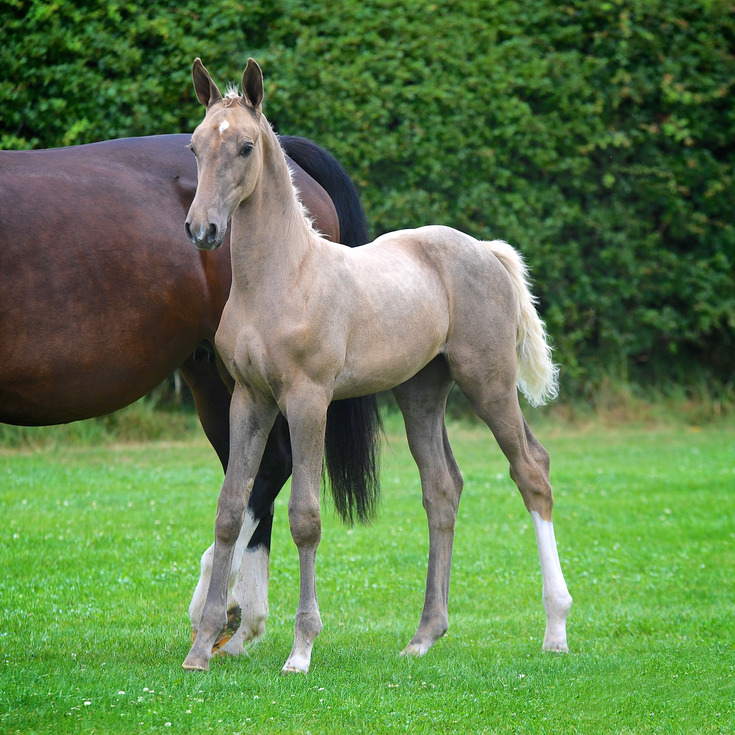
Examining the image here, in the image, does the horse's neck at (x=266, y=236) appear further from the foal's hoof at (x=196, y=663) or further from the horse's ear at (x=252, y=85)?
the foal's hoof at (x=196, y=663)

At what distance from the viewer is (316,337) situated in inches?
147

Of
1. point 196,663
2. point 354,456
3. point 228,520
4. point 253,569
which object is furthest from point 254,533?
point 196,663

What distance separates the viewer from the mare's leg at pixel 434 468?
4539 mm

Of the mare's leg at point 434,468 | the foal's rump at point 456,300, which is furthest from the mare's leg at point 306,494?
the mare's leg at point 434,468

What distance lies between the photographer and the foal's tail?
15.6 feet

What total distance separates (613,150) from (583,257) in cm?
137

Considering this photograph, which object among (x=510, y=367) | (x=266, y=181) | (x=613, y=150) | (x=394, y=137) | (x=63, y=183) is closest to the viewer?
(x=266, y=181)

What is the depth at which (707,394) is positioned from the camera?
12242 millimetres

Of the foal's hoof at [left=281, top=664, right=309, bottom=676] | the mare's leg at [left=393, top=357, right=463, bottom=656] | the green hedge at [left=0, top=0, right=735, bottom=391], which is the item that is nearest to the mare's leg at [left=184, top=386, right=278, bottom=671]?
the foal's hoof at [left=281, top=664, right=309, bottom=676]

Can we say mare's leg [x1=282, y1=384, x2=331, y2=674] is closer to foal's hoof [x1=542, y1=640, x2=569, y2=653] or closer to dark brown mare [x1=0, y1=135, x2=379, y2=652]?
dark brown mare [x1=0, y1=135, x2=379, y2=652]

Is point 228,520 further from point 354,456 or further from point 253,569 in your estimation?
point 354,456

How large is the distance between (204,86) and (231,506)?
173cm

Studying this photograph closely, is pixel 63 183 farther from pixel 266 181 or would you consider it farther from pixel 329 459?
pixel 329 459

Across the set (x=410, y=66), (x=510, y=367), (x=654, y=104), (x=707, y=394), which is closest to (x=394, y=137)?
(x=410, y=66)
